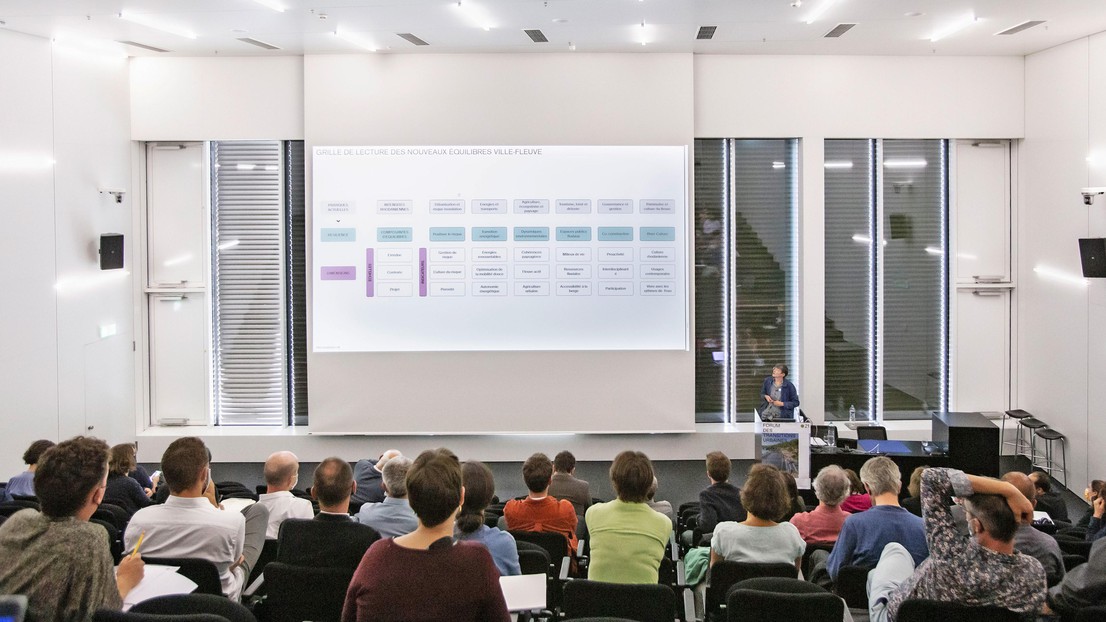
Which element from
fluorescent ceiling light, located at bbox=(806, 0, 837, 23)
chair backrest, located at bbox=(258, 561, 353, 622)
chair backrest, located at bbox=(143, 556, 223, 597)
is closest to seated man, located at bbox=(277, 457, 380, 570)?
chair backrest, located at bbox=(258, 561, 353, 622)

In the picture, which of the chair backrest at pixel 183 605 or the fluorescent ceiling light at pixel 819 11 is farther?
the fluorescent ceiling light at pixel 819 11

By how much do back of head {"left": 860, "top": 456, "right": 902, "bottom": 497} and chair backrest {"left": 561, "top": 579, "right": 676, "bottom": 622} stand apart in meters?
1.61

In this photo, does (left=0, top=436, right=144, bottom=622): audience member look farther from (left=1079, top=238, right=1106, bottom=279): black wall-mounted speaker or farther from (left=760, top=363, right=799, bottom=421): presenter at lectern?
(left=1079, top=238, right=1106, bottom=279): black wall-mounted speaker

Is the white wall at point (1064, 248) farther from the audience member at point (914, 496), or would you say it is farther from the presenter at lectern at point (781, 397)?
the audience member at point (914, 496)

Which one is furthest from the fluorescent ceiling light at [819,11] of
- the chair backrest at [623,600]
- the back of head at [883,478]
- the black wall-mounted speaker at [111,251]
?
the black wall-mounted speaker at [111,251]

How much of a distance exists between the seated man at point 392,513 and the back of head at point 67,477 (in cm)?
175

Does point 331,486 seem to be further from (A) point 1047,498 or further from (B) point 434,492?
(A) point 1047,498

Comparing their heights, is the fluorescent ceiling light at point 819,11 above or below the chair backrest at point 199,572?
above

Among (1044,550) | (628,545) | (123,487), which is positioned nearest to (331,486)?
(628,545)

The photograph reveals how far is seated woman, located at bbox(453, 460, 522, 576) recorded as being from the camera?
4.02m

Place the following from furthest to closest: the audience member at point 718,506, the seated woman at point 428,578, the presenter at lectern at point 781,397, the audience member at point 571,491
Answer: the presenter at lectern at point 781,397
the audience member at point 571,491
the audience member at point 718,506
the seated woman at point 428,578

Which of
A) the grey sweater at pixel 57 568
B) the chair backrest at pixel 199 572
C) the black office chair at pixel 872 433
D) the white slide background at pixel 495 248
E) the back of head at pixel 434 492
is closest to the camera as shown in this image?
the back of head at pixel 434 492

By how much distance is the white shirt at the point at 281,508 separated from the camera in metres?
5.04

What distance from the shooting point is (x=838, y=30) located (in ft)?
29.3
